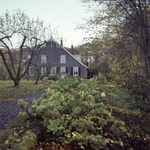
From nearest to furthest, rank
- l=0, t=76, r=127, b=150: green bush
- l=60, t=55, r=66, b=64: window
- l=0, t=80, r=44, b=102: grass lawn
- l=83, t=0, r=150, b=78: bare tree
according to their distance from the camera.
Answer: l=0, t=76, r=127, b=150: green bush < l=83, t=0, r=150, b=78: bare tree < l=0, t=80, r=44, b=102: grass lawn < l=60, t=55, r=66, b=64: window

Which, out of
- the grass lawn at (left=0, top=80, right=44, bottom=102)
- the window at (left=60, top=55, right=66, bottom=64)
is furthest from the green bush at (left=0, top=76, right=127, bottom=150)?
the window at (left=60, top=55, right=66, bottom=64)

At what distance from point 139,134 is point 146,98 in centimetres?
260

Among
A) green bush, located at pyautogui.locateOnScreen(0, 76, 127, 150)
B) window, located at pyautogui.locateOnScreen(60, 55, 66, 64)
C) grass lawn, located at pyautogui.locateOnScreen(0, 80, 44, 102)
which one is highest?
window, located at pyautogui.locateOnScreen(60, 55, 66, 64)

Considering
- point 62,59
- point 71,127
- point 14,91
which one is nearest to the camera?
point 71,127

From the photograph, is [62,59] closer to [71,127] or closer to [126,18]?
[126,18]

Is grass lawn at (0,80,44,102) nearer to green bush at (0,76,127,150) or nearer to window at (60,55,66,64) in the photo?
green bush at (0,76,127,150)

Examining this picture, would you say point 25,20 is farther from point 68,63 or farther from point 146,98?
point 68,63

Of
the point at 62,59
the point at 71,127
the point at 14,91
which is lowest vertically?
the point at 14,91

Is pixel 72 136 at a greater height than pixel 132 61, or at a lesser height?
lesser

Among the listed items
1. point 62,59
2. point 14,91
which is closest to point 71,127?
point 14,91

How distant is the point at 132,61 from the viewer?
24.9ft

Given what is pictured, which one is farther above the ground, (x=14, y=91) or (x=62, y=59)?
(x=62, y=59)

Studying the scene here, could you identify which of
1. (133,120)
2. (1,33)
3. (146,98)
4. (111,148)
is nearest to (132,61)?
(146,98)

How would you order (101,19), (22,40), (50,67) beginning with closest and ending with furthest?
(101,19)
(22,40)
(50,67)
